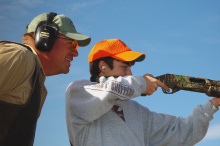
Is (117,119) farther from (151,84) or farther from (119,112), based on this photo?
(151,84)

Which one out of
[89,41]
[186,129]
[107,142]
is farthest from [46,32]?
[186,129]

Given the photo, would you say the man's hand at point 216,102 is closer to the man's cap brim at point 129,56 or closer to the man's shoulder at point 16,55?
the man's cap brim at point 129,56

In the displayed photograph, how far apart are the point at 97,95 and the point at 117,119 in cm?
47

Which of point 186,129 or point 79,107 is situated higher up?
point 79,107

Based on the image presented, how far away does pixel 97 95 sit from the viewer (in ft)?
13.8

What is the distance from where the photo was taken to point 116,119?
14.5ft

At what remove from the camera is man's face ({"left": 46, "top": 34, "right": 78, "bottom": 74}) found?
4.18m

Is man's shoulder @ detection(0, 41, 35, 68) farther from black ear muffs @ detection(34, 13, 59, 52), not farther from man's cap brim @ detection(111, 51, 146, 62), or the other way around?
man's cap brim @ detection(111, 51, 146, 62)

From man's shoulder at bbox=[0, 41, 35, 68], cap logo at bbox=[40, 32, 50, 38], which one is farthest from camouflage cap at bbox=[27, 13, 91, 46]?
man's shoulder at bbox=[0, 41, 35, 68]

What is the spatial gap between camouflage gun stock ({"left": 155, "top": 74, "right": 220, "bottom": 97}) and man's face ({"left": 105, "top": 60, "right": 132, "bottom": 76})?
51cm

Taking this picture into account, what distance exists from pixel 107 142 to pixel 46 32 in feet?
5.04

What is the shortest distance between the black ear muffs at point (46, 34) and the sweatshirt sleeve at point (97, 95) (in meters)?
0.75

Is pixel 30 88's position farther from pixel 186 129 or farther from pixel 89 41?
pixel 186 129

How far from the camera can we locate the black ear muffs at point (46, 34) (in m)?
3.98
